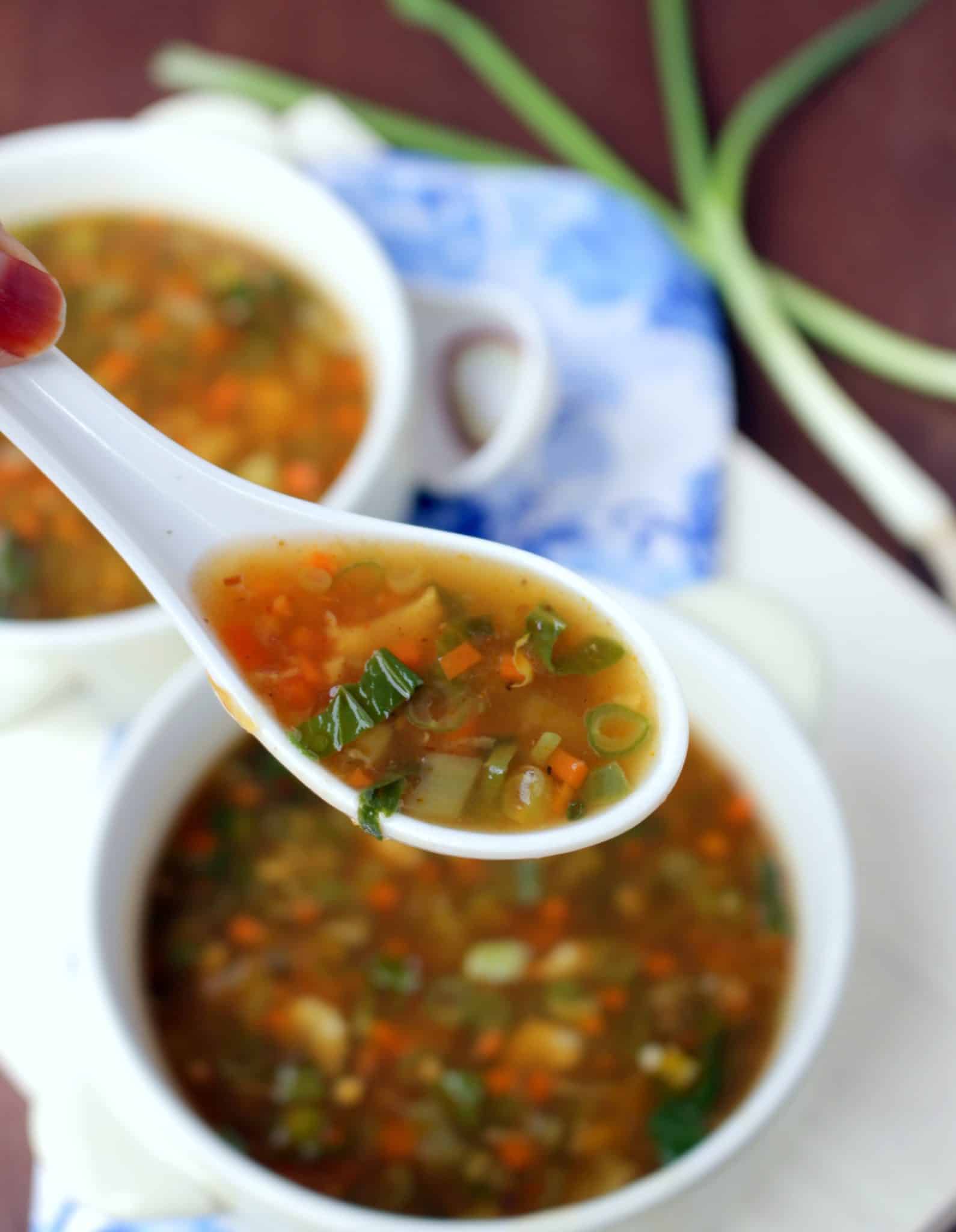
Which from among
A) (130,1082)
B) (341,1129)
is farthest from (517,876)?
(130,1082)

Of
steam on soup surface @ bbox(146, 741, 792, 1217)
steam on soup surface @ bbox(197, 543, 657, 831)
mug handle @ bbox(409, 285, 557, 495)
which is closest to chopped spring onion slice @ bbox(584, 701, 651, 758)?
steam on soup surface @ bbox(197, 543, 657, 831)

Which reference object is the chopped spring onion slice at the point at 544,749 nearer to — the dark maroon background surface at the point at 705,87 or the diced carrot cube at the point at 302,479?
the diced carrot cube at the point at 302,479

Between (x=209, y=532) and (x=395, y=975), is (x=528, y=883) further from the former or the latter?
(x=209, y=532)

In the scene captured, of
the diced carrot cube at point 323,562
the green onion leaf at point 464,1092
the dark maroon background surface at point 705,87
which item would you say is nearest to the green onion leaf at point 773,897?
the green onion leaf at point 464,1092

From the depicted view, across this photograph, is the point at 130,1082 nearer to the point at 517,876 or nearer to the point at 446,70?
the point at 517,876

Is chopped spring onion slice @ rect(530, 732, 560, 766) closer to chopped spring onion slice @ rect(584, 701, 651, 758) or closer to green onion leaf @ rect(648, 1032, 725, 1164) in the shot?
chopped spring onion slice @ rect(584, 701, 651, 758)

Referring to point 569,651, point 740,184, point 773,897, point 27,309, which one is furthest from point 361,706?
point 740,184
